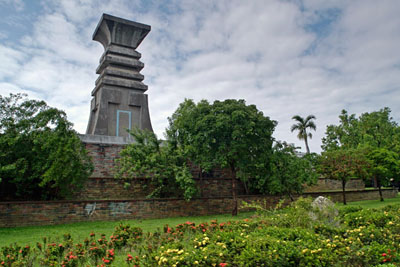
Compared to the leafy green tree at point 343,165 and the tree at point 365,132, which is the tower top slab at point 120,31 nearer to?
the leafy green tree at point 343,165

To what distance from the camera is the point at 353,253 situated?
14.3 ft

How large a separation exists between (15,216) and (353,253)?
10.3 meters

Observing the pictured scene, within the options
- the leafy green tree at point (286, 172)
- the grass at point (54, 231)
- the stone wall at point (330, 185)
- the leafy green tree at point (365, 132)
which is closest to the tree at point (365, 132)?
the leafy green tree at point (365, 132)

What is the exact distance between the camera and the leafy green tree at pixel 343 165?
56.3 feet

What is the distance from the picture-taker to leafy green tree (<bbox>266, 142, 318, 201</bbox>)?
1438 cm

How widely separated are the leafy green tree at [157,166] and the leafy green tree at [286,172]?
4.33 m

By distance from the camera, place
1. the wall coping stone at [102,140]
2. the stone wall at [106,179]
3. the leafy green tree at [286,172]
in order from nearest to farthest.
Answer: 1. the stone wall at [106,179]
2. the wall coping stone at [102,140]
3. the leafy green tree at [286,172]

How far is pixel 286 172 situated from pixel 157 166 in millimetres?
6572

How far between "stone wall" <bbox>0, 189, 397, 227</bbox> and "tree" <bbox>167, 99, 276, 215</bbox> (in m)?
1.56

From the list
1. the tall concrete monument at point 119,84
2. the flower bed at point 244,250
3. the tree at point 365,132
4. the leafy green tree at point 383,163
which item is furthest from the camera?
the tree at point 365,132

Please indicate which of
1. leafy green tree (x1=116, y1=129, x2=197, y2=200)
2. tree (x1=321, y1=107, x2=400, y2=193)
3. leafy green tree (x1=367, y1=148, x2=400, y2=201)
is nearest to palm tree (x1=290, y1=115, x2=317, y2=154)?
tree (x1=321, y1=107, x2=400, y2=193)

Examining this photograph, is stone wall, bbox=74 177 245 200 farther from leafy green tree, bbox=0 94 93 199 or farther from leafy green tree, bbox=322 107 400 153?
leafy green tree, bbox=322 107 400 153

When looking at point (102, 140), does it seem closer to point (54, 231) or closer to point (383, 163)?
point (54, 231)

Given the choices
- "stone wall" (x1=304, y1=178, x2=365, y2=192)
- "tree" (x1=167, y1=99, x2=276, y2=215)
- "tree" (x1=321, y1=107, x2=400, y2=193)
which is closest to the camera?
"tree" (x1=167, y1=99, x2=276, y2=215)
